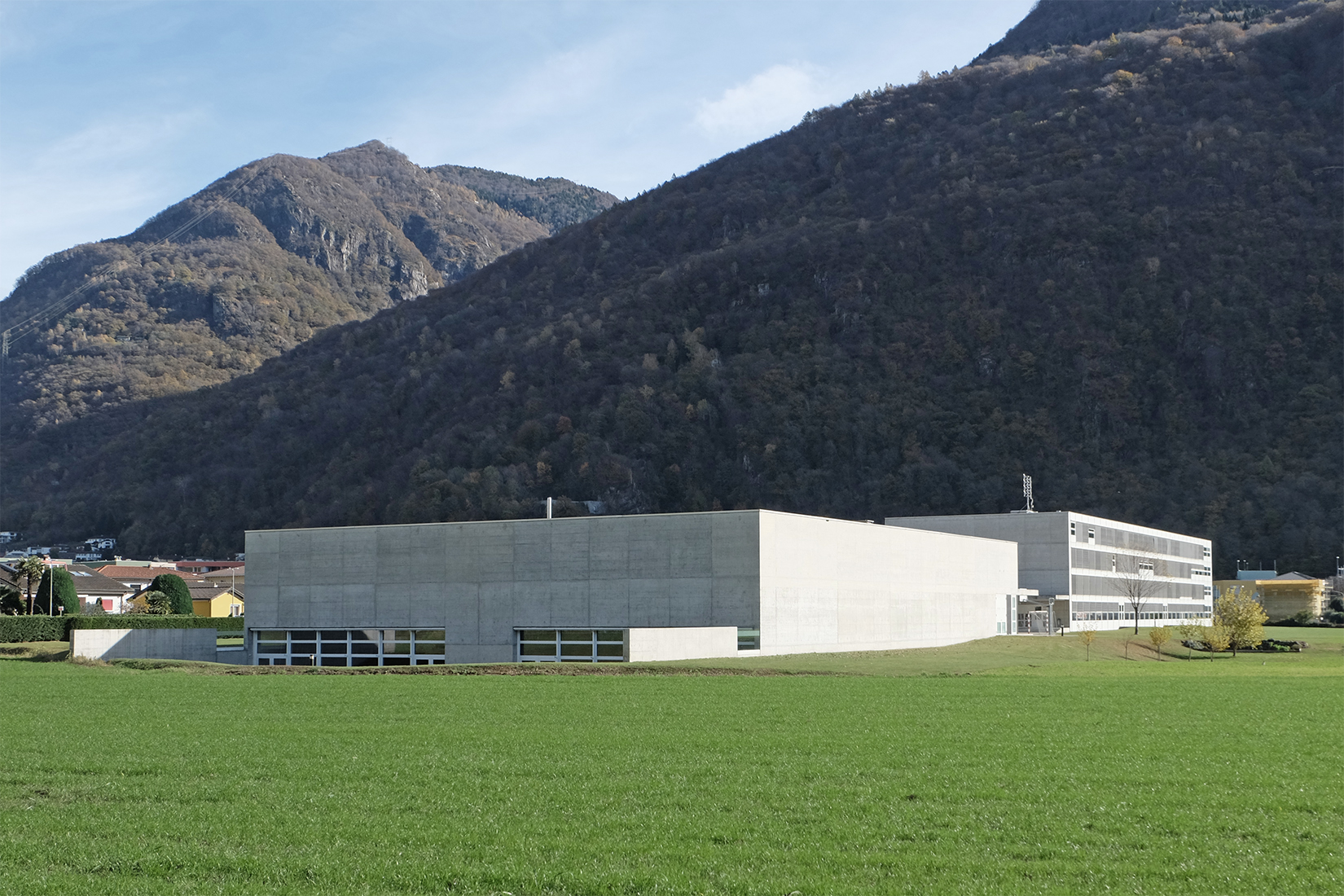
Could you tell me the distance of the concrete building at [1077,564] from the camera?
8281 cm

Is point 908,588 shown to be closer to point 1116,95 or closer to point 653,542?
point 653,542

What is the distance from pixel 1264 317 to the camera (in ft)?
496

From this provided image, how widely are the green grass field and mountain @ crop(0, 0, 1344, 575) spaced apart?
109809 mm

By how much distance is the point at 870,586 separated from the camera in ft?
203

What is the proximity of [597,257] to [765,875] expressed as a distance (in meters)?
190

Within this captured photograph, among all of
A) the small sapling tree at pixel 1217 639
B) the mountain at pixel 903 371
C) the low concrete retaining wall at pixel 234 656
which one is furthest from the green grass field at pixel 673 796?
the mountain at pixel 903 371

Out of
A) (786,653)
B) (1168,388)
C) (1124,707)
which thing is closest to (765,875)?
(1124,707)

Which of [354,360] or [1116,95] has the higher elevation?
[1116,95]

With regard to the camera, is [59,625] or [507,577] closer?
[507,577]

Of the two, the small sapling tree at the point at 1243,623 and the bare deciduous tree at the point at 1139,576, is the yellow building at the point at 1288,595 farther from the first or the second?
the small sapling tree at the point at 1243,623

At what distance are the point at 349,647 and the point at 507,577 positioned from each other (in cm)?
892

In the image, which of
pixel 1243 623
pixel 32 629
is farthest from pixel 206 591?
pixel 1243 623

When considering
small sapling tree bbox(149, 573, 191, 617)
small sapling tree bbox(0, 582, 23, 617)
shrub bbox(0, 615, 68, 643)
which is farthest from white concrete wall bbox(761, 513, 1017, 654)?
small sapling tree bbox(0, 582, 23, 617)

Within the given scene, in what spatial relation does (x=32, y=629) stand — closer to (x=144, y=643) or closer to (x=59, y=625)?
(x=59, y=625)
